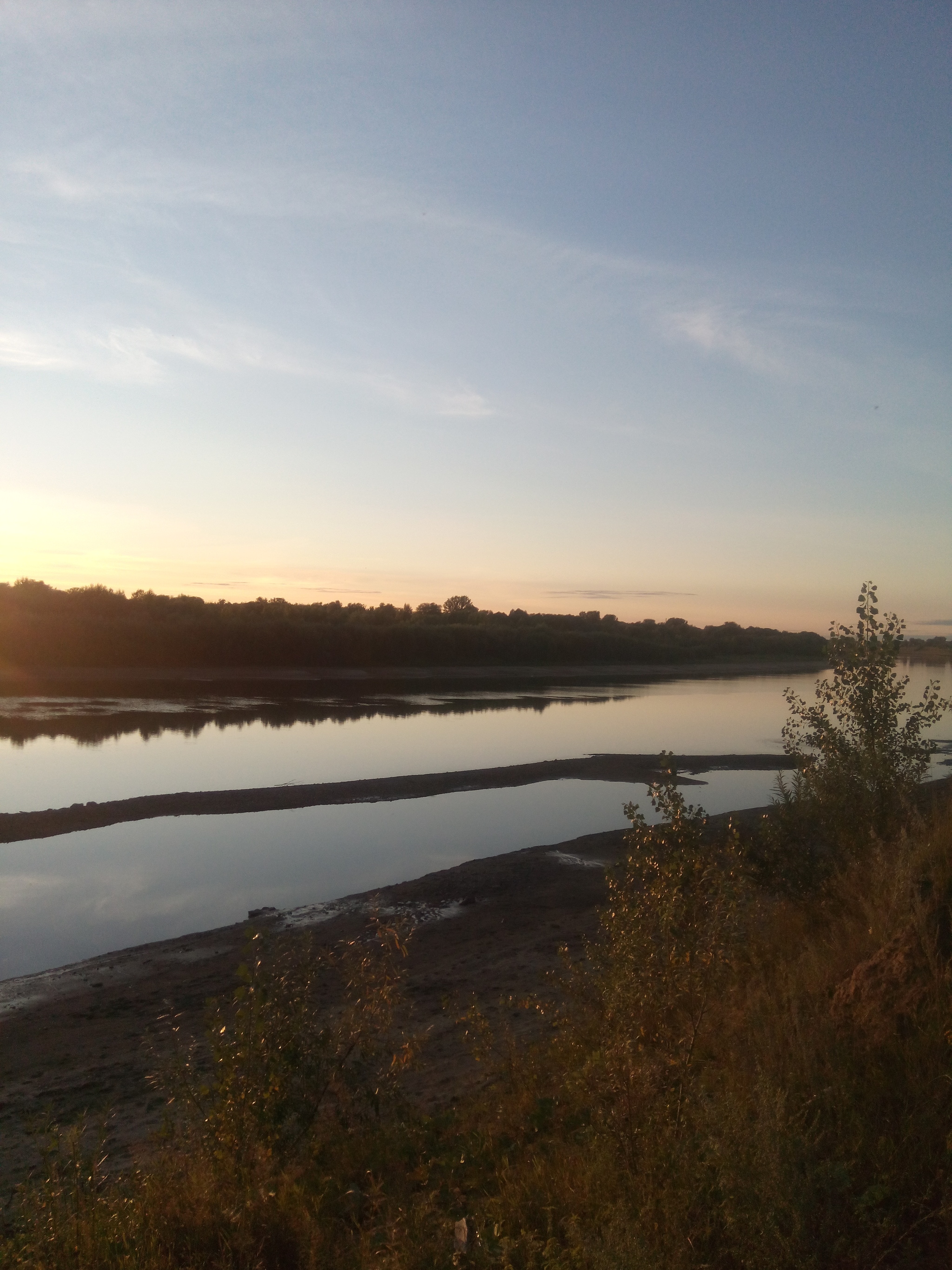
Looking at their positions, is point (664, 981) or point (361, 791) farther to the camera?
point (361, 791)

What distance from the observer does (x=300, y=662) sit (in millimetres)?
53875

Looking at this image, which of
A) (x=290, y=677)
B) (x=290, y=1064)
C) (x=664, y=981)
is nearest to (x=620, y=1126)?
(x=664, y=981)

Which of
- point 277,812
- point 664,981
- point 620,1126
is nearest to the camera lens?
point 620,1126

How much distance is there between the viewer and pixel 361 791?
18703mm

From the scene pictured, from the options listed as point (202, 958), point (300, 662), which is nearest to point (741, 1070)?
point (202, 958)

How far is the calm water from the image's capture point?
1139cm

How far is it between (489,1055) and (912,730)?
5006 mm

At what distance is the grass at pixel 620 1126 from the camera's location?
2967 mm

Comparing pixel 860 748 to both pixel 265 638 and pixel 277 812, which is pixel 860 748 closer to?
pixel 277 812

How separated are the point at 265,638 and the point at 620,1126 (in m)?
51.6

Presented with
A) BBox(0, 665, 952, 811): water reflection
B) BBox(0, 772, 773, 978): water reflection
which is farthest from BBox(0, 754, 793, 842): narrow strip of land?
BBox(0, 665, 952, 811): water reflection

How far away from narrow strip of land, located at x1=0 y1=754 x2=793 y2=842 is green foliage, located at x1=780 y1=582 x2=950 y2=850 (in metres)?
11.3

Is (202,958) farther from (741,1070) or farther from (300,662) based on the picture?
(300,662)

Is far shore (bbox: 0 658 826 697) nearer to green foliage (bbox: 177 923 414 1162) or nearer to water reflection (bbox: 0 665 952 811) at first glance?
water reflection (bbox: 0 665 952 811)
